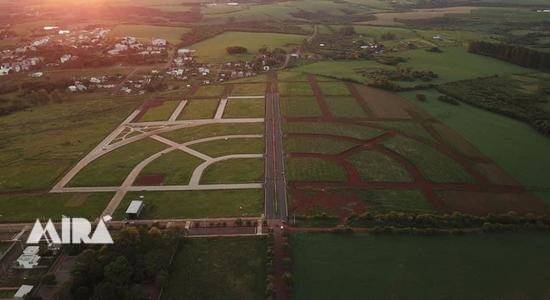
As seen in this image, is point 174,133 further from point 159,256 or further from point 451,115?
point 451,115

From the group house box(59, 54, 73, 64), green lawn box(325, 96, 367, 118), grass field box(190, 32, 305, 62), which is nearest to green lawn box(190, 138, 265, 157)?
green lawn box(325, 96, 367, 118)

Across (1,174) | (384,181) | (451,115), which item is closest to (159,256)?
(384,181)

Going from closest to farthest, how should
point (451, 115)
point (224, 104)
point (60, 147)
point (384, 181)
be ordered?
point (384, 181)
point (60, 147)
point (451, 115)
point (224, 104)

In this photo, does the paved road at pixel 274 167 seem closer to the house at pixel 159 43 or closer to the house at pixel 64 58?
the house at pixel 64 58

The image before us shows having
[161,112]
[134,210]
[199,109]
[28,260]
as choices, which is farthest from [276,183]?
[161,112]

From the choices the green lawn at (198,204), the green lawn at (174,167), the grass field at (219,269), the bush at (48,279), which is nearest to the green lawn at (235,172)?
the green lawn at (174,167)

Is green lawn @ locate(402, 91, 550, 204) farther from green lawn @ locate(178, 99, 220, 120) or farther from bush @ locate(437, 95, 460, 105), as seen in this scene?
green lawn @ locate(178, 99, 220, 120)
